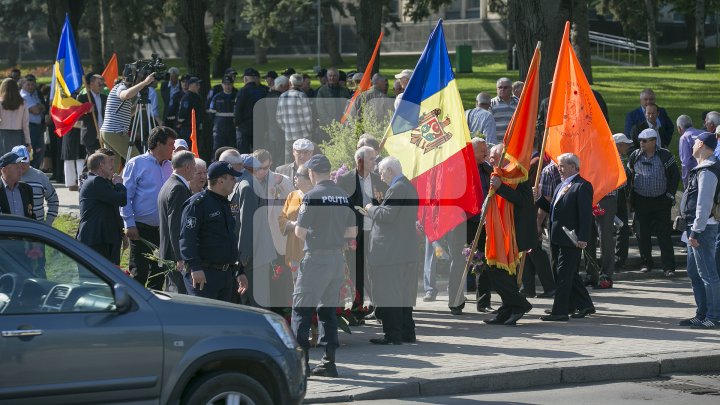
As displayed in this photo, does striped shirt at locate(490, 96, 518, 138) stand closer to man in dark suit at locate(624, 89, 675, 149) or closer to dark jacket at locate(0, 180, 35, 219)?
man in dark suit at locate(624, 89, 675, 149)

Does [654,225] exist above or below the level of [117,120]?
below

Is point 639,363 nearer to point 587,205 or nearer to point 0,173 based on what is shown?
point 587,205

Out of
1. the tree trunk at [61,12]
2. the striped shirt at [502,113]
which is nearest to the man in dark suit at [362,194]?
the striped shirt at [502,113]

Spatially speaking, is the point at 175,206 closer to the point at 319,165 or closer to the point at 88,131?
the point at 319,165

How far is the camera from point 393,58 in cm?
5484

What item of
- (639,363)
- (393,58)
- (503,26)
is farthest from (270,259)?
(503,26)

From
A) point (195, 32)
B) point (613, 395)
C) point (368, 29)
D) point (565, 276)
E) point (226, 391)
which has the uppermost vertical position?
point (368, 29)

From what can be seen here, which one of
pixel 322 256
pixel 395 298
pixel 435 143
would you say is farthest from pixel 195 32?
pixel 322 256

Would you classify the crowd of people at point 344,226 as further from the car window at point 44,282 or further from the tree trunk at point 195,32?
the tree trunk at point 195,32

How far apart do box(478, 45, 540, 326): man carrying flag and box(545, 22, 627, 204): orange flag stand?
83 cm

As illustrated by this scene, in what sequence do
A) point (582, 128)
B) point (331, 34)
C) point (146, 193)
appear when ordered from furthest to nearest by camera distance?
point (331, 34)
point (582, 128)
point (146, 193)

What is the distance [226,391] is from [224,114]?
48.5 feet

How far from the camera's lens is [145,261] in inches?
504

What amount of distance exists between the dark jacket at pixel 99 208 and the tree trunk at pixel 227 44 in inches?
1252
